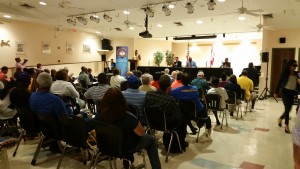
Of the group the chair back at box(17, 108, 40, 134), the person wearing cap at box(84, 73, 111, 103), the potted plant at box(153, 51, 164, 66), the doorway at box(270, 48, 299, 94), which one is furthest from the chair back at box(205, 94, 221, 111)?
the potted plant at box(153, 51, 164, 66)

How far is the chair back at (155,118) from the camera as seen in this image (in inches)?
135

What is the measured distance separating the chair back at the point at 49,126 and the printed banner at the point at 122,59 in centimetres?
1154

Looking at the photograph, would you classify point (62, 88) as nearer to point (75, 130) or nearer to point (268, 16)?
point (75, 130)

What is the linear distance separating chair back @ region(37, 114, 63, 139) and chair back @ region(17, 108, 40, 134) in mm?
224

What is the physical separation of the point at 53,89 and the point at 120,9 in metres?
4.76

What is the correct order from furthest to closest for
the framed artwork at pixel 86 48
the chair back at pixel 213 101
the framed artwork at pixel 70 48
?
the framed artwork at pixel 86 48
the framed artwork at pixel 70 48
the chair back at pixel 213 101

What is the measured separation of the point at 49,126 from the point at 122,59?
12.0 metres

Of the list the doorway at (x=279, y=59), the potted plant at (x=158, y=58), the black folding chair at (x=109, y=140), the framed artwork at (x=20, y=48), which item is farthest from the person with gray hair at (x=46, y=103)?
the potted plant at (x=158, y=58)

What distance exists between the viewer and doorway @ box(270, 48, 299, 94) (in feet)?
33.5

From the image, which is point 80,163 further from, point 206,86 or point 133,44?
point 133,44

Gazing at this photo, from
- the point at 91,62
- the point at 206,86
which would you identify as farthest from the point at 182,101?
the point at 91,62

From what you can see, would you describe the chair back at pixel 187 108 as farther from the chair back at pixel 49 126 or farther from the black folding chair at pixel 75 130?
the chair back at pixel 49 126

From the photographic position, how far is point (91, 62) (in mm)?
14047

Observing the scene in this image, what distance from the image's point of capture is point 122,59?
49.1 feet
